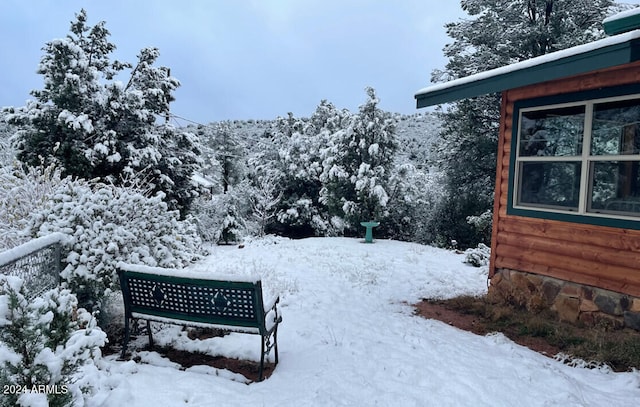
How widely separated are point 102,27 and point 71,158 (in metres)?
4.75

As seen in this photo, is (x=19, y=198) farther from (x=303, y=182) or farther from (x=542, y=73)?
(x=303, y=182)

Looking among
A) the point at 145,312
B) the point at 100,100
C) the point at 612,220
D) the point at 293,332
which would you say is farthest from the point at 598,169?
the point at 100,100

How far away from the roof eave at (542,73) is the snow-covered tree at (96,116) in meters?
7.68

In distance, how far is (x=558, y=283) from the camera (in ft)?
16.0

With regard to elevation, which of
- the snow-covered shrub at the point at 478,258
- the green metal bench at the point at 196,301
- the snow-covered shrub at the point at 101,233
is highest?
the snow-covered shrub at the point at 101,233

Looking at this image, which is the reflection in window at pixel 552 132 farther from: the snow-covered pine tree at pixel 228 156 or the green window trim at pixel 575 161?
the snow-covered pine tree at pixel 228 156

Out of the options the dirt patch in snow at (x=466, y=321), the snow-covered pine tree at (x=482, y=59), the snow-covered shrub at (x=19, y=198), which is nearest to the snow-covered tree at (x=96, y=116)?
the snow-covered shrub at (x=19, y=198)

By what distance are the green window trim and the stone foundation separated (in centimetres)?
81

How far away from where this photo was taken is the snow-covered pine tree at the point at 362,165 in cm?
1254

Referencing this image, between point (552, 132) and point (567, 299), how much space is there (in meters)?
2.10

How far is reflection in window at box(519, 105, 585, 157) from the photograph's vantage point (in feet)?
15.4

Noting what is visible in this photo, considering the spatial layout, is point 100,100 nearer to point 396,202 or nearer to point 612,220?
point 396,202

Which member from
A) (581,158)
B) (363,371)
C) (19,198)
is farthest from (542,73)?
(19,198)

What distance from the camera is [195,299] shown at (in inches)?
139
